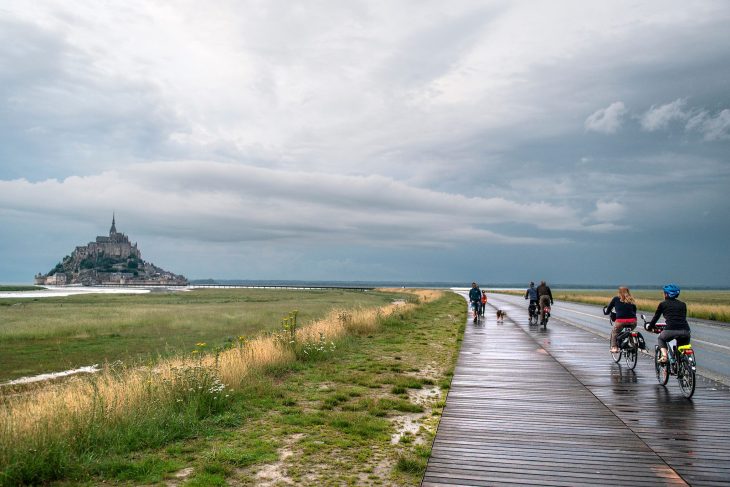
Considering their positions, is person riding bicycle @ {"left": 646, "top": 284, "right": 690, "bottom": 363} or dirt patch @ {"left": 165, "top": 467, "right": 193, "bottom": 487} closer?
dirt patch @ {"left": 165, "top": 467, "right": 193, "bottom": 487}

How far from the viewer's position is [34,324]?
34.8 m

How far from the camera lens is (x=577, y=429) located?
7750mm

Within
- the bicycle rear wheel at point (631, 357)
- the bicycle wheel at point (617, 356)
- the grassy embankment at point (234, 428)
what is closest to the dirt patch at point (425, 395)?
the grassy embankment at point (234, 428)

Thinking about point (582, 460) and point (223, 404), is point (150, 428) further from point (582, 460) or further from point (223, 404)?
point (582, 460)

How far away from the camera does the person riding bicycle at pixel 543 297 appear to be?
25109mm

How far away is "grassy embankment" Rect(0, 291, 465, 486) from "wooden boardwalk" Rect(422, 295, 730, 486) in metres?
0.59

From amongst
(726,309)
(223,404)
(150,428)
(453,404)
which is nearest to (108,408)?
(150,428)

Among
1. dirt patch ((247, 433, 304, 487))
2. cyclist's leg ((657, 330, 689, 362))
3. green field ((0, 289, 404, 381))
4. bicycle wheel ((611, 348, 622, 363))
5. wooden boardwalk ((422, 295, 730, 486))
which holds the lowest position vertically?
green field ((0, 289, 404, 381))

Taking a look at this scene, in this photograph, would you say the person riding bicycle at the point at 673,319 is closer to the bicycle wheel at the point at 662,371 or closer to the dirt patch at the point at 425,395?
the bicycle wheel at the point at 662,371

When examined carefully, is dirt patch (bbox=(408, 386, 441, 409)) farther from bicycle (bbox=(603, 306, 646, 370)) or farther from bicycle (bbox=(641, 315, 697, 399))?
bicycle (bbox=(603, 306, 646, 370))

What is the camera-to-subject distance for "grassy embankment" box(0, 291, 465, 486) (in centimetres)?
614

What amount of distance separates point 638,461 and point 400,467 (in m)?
2.98

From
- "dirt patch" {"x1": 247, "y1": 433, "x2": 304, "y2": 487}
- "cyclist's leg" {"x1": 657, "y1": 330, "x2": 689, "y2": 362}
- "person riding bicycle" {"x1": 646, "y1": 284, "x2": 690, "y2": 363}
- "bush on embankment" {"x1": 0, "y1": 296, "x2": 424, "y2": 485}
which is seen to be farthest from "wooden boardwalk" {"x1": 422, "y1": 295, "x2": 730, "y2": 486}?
"bush on embankment" {"x1": 0, "y1": 296, "x2": 424, "y2": 485}

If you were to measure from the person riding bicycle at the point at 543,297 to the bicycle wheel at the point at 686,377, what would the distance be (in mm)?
15072
